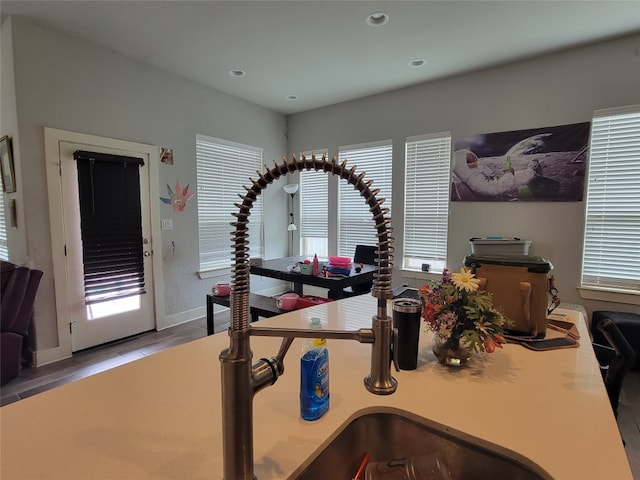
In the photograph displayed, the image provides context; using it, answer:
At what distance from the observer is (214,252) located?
4.20m

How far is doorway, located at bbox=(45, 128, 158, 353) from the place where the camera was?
279 centimetres

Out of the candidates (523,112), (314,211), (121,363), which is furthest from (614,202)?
(121,363)

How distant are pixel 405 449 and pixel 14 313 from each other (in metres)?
3.06

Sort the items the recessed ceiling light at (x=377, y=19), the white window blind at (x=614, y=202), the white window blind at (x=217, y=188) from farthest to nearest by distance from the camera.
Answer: the white window blind at (x=217, y=188), the white window blind at (x=614, y=202), the recessed ceiling light at (x=377, y=19)

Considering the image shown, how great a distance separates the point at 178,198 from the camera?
12.2 ft

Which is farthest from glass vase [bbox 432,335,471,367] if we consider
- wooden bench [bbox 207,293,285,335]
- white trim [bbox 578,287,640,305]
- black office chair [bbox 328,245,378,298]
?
white trim [bbox 578,287,640,305]

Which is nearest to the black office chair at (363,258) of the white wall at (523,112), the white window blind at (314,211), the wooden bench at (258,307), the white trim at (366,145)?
the white wall at (523,112)

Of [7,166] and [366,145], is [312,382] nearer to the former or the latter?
[7,166]

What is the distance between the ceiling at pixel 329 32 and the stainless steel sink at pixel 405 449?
275 cm

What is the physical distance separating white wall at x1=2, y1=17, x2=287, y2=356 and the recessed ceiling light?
2303mm

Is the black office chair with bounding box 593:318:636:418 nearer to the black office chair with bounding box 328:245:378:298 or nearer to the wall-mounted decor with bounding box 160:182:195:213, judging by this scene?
the black office chair with bounding box 328:245:378:298

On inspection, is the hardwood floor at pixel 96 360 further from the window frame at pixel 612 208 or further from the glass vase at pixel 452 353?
the window frame at pixel 612 208

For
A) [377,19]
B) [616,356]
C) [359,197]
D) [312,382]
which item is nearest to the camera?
[312,382]

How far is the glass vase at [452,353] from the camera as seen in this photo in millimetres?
975
